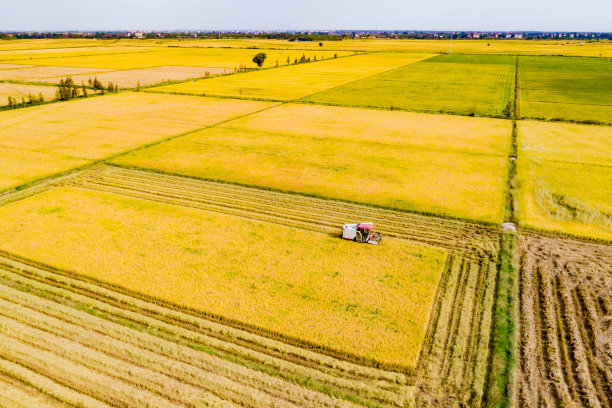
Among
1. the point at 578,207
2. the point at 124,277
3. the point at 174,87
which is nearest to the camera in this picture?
the point at 124,277

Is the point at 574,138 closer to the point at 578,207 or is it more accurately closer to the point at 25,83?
the point at 578,207

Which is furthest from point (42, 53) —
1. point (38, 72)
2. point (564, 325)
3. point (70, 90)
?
point (564, 325)

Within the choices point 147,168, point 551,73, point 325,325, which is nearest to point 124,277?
point 325,325

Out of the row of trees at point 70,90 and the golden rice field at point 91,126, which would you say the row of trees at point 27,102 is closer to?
the golden rice field at point 91,126

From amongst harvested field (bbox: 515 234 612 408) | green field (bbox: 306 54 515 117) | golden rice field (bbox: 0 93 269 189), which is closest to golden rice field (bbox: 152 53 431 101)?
green field (bbox: 306 54 515 117)

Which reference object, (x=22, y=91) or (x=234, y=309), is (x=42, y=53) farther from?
(x=234, y=309)

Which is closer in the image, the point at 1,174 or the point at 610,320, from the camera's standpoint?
the point at 610,320
